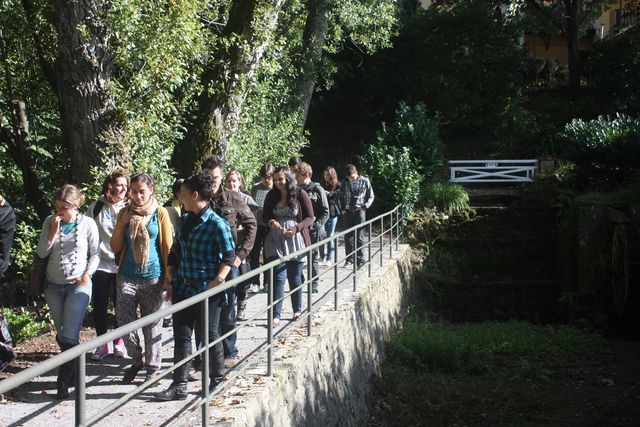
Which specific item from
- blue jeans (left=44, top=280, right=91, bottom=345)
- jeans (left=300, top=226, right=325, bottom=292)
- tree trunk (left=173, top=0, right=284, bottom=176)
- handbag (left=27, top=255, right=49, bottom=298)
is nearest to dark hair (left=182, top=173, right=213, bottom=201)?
blue jeans (left=44, top=280, right=91, bottom=345)

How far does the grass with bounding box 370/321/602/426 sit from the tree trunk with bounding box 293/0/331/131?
806 cm

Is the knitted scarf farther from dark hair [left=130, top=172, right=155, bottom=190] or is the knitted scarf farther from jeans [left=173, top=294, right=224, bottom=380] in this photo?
jeans [left=173, top=294, right=224, bottom=380]

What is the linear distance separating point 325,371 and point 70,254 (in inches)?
101

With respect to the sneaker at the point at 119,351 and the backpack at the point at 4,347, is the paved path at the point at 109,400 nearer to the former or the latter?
the sneaker at the point at 119,351

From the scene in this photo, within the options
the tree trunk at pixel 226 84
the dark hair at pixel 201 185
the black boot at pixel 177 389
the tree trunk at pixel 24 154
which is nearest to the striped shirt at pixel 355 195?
the tree trunk at pixel 226 84

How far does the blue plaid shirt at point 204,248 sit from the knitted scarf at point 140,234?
0.59m

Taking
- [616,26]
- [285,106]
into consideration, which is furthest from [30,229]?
[616,26]

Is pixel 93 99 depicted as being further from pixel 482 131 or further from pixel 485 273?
pixel 482 131

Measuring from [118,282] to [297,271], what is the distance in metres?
2.47

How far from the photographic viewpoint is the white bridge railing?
2336 cm

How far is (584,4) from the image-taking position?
32.9m

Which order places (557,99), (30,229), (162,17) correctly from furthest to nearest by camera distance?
(557,99) < (30,229) < (162,17)

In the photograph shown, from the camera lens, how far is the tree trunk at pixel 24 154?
44.3 ft

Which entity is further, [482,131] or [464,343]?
[482,131]
